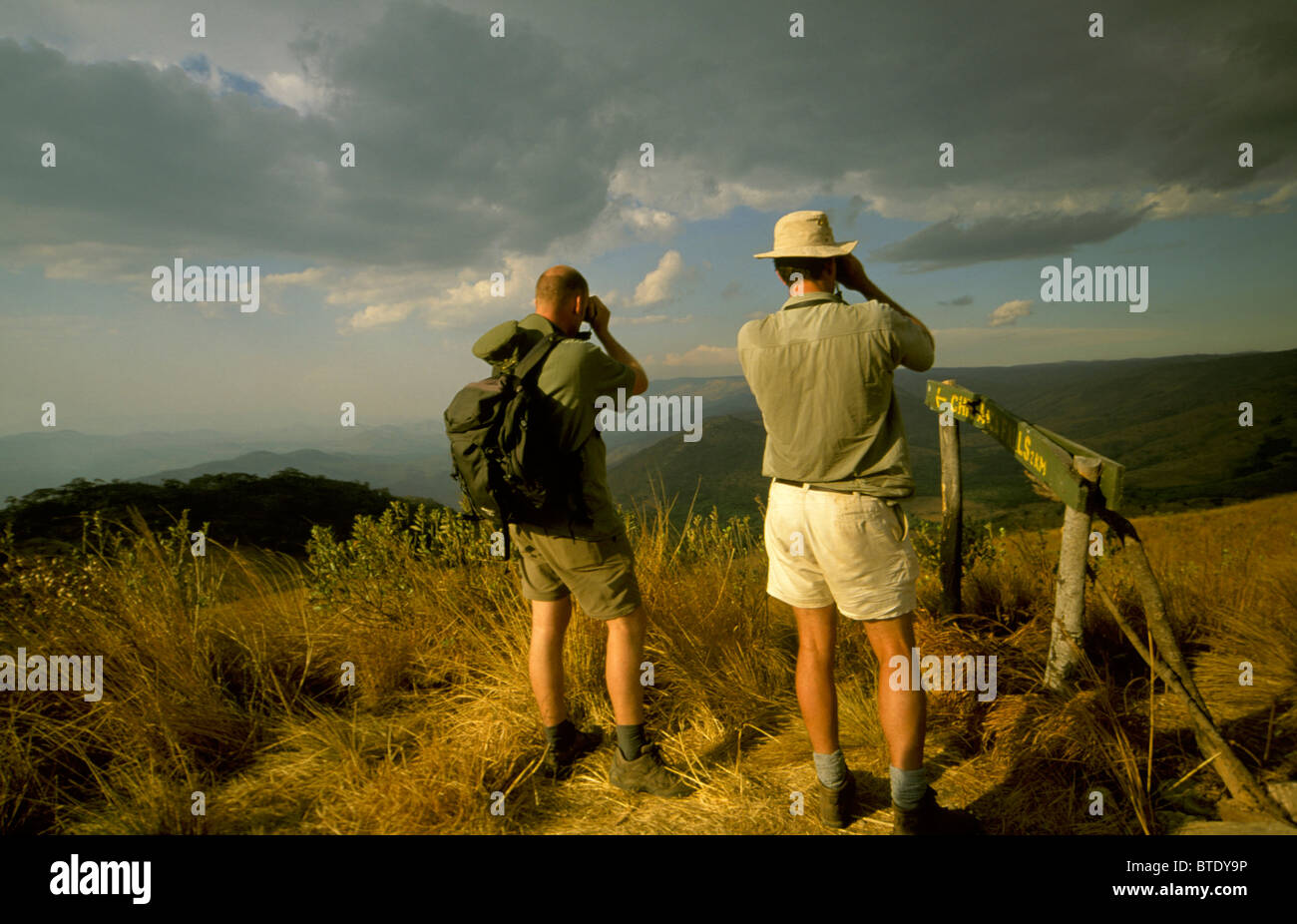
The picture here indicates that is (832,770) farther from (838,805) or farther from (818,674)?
(818,674)

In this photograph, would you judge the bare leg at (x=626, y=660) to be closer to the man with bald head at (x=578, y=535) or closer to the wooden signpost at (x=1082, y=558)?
the man with bald head at (x=578, y=535)

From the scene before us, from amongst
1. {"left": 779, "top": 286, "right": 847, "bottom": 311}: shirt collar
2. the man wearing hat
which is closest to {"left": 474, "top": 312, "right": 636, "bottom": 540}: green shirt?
the man wearing hat

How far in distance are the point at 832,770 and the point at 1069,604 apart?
1.38 metres

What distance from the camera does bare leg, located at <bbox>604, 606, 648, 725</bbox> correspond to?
2648mm

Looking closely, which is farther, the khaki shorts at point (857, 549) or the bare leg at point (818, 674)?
the bare leg at point (818, 674)

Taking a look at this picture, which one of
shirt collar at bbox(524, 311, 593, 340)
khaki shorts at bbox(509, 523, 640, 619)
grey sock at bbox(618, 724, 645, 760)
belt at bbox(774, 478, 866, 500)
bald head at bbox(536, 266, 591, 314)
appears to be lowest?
grey sock at bbox(618, 724, 645, 760)

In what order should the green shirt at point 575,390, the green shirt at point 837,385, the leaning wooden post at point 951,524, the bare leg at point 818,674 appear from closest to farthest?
1. the green shirt at point 837,385
2. the bare leg at point 818,674
3. the green shirt at point 575,390
4. the leaning wooden post at point 951,524

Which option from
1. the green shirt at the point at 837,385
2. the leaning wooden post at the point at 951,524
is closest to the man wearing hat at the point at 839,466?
the green shirt at the point at 837,385

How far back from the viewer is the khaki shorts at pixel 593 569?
102 inches

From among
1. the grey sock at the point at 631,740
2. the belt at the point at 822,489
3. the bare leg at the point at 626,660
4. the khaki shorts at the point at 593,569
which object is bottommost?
the grey sock at the point at 631,740

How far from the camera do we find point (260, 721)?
321cm

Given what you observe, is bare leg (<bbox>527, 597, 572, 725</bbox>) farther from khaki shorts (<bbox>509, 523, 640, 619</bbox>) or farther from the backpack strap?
the backpack strap

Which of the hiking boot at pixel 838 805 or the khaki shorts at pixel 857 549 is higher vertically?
the khaki shorts at pixel 857 549
